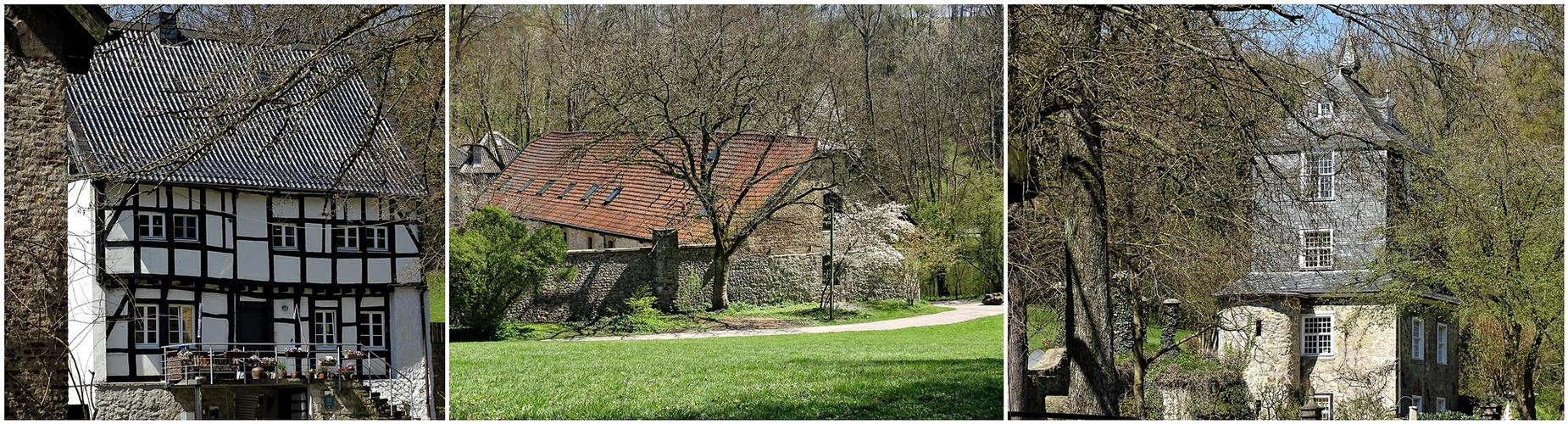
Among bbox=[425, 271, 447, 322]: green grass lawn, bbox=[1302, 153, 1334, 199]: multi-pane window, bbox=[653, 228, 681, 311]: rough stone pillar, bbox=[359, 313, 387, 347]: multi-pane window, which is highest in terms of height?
bbox=[1302, 153, 1334, 199]: multi-pane window

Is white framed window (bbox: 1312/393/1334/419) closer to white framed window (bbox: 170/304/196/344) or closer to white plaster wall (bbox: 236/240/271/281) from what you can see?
white plaster wall (bbox: 236/240/271/281)

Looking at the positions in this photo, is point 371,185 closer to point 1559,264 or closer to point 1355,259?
point 1355,259

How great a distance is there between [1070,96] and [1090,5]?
1.33 feet

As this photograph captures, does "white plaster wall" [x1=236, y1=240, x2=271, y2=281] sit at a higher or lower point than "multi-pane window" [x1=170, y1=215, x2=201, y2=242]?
lower

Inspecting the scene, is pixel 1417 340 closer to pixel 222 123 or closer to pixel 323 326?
pixel 323 326

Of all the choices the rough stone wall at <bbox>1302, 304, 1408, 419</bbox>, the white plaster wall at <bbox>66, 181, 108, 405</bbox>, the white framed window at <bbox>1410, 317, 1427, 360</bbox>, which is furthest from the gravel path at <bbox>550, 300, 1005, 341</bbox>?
the white framed window at <bbox>1410, 317, 1427, 360</bbox>

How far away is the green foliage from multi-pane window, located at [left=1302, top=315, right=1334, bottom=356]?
15.6ft

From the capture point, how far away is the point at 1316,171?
5.58 meters

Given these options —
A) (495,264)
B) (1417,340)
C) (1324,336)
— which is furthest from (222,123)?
(1417,340)

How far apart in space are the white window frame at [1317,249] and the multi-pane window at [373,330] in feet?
14.7

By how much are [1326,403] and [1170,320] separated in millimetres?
1883

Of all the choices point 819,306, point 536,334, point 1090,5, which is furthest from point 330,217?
point 1090,5

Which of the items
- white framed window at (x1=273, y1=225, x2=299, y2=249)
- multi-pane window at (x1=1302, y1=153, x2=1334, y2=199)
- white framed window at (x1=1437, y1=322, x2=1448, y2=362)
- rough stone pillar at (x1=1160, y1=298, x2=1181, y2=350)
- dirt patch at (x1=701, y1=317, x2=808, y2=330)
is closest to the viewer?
dirt patch at (x1=701, y1=317, x2=808, y2=330)

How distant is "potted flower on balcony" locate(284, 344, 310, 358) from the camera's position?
16.4 ft
